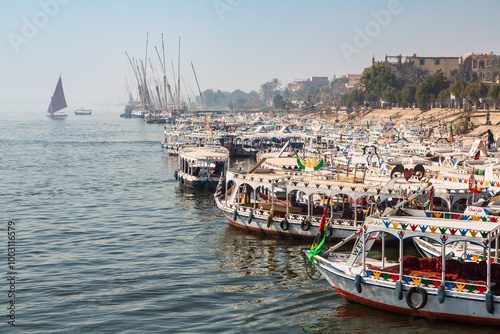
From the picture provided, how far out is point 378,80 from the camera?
161m

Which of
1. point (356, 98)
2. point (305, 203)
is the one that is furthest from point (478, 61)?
point (305, 203)

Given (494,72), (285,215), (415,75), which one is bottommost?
(285,215)

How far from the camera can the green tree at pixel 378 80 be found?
157500 millimetres

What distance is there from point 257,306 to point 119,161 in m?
60.3

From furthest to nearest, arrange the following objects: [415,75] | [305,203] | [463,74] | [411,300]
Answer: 1. [415,75]
2. [463,74]
3. [305,203]
4. [411,300]

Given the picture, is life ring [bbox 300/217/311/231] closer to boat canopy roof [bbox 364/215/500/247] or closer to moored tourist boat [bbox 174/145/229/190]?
boat canopy roof [bbox 364/215/500/247]

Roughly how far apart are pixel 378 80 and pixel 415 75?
16.7 metres

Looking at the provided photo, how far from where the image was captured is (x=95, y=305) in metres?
23.3

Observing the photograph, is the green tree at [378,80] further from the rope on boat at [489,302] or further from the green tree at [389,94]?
the rope on boat at [489,302]

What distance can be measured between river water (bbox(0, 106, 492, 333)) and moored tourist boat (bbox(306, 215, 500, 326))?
2.07ft

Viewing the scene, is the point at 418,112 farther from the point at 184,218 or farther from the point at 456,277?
the point at 456,277

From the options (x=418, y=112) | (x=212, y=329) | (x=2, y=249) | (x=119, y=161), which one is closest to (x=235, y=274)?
(x=212, y=329)

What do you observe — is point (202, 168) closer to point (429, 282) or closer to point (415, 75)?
point (429, 282)

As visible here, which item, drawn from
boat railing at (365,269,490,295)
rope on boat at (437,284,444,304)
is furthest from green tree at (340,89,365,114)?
rope on boat at (437,284,444,304)
